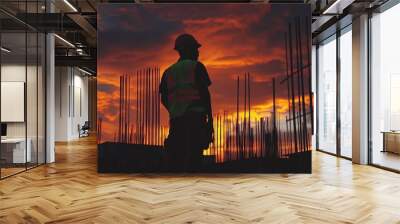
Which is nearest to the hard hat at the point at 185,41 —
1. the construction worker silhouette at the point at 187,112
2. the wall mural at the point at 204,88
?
the wall mural at the point at 204,88

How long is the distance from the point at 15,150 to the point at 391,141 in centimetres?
823

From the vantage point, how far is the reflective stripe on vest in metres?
7.29

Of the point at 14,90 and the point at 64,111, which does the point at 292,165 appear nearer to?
the point at 14,90

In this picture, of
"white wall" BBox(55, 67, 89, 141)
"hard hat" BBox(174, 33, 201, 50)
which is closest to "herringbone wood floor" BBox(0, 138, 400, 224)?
"hard hat" BBox(174, 33, 201, 50)

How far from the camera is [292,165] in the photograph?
727cm

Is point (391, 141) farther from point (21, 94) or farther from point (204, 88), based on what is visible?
point (21, 94)

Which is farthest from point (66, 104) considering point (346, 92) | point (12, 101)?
point (346, 92)

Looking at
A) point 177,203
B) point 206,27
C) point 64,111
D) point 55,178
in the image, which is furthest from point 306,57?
point 64,111

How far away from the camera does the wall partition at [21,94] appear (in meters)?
7.18

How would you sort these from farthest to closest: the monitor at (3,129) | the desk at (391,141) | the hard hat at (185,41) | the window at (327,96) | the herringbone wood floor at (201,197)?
1. the window at (327,96)
2. the desk at (391,141)
3. the monitor at (3,129)
4. the hard hat at (185,41)
5. the herringbone wood floor at (201,197)

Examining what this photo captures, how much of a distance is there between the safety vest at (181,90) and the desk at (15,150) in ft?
10.7

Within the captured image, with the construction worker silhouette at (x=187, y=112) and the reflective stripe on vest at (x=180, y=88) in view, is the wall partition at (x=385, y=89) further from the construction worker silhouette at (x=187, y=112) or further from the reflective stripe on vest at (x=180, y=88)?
the reflective stripe on vest at (x=180, y=88)

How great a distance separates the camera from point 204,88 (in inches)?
288

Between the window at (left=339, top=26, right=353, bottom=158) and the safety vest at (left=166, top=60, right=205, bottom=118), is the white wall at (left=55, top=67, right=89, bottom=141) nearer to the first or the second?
the safety vest at (left=166, top=60, right=205, bottom=118)
